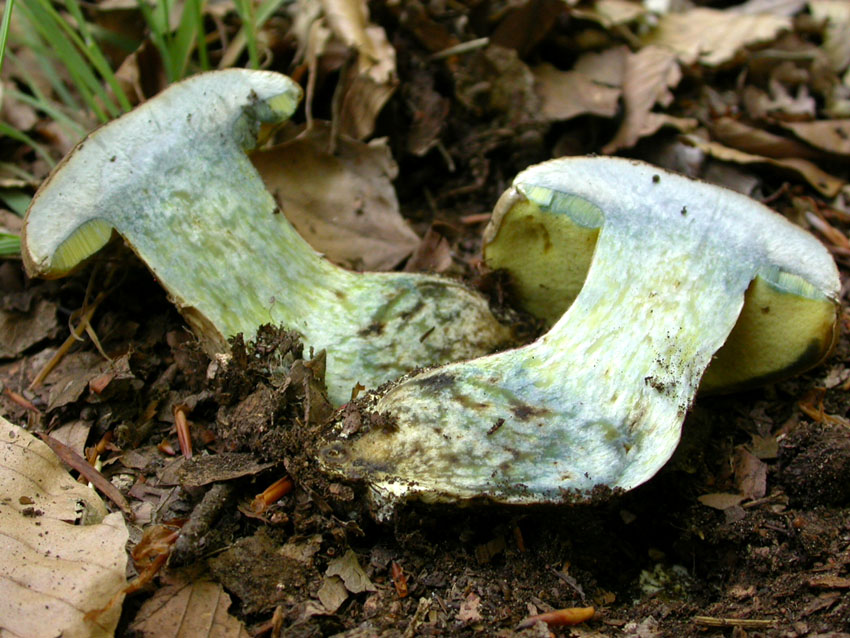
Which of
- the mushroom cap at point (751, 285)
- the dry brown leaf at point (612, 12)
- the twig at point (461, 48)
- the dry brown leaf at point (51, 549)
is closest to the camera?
the dry brown leaf at point (51, 549)

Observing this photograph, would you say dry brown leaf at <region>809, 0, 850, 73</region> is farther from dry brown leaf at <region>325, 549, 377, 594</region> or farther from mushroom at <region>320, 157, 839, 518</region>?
dry brown leaf at <region>325, 549, 377, 594</region>

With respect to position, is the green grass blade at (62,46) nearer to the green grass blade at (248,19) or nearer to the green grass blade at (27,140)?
the green grass blade at (27,140)

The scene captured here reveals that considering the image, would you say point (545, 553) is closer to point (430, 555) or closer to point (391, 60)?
point (430, 555)

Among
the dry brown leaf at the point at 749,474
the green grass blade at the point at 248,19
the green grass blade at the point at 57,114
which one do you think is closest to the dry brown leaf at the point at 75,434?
the green grass blade at the point at 57,114

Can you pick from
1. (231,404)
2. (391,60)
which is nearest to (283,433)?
(231,404)

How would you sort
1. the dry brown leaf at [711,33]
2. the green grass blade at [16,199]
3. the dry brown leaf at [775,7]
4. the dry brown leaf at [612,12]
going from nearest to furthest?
the green grass blade at [16,199], the dry brown leaf at [612,12], the dry brown leaf at [711,33], the dry brown leaf at [775,7]

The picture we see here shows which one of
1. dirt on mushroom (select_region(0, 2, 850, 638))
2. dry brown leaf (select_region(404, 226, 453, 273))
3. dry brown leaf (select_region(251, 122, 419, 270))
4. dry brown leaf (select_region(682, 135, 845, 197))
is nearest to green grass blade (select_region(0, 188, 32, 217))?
dirt on mushroom (select_region(0, 2, 850, 638))

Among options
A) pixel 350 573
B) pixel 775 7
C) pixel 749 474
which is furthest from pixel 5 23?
pixel 775 7
